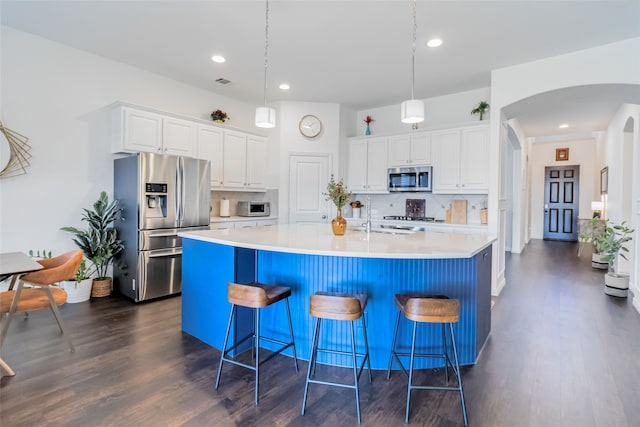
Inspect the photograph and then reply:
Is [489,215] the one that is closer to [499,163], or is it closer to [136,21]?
[499,163]

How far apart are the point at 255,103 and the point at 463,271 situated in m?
4.85

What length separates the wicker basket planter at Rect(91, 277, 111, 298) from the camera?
160 inches

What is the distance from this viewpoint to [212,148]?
5.02 metres

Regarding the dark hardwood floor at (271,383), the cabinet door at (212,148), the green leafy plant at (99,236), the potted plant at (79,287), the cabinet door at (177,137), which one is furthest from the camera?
the cabinet door at (212,148)

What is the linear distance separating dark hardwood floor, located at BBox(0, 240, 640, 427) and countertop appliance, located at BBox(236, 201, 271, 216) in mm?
2254

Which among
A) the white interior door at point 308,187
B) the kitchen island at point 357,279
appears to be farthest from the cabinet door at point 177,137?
the kitchen island at point 357,279

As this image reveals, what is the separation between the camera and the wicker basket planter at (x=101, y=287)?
4.06 m

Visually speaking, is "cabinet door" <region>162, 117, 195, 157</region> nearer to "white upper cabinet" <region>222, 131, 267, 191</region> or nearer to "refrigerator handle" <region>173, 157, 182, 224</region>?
"refrigerator handle" <region>173, 157, 182, 224</region>

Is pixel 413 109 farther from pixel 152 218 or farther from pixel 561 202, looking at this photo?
pixel 561 202

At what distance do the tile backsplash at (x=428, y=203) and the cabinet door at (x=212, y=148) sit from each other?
2.43 metres

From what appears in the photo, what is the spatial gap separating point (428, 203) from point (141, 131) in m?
4.48

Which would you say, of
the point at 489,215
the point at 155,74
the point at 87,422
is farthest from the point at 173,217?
the point at 489,215

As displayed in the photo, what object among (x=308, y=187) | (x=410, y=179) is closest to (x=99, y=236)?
(x=308, y=187)

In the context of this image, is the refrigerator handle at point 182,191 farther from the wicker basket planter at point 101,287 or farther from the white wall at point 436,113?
the white wall at point 436,113
